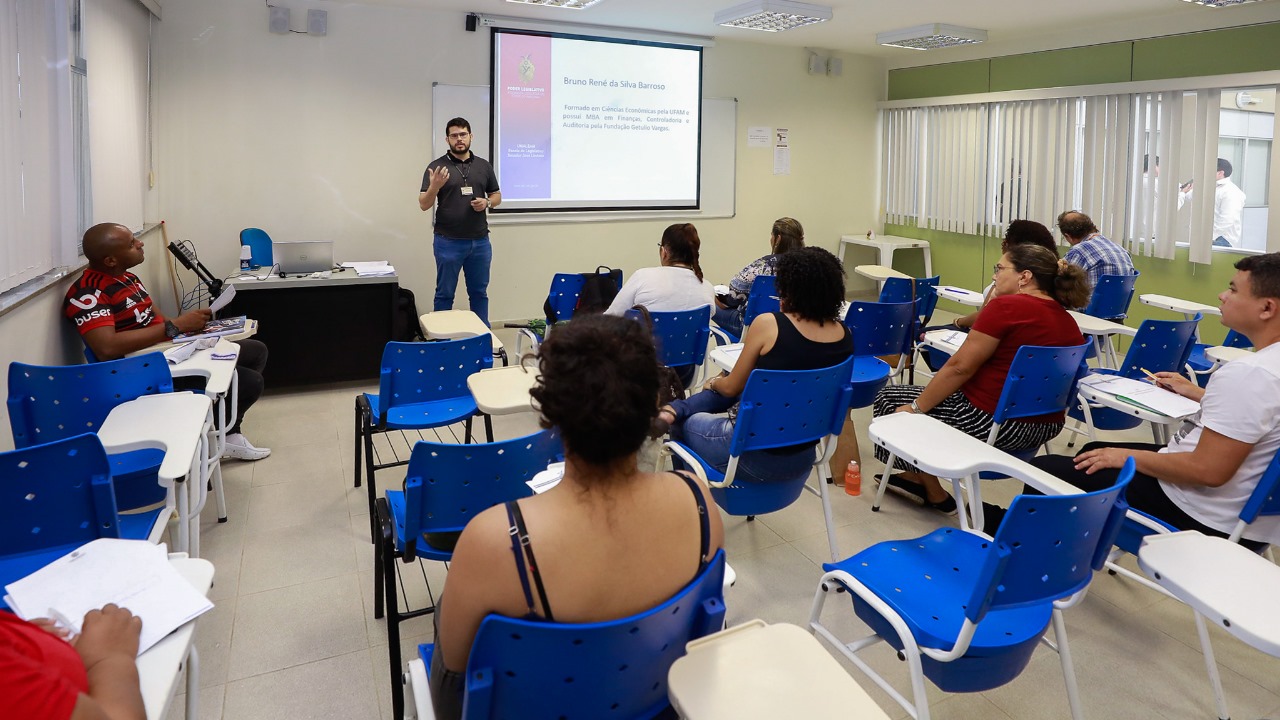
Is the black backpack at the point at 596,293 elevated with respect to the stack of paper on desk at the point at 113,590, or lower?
elevated

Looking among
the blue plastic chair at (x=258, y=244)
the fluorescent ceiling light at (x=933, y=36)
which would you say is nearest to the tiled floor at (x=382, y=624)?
the blue plastic chair at (x=258, y=244)

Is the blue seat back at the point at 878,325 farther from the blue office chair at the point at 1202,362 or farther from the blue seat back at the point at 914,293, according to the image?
the blue office chair at the point at 1202,362

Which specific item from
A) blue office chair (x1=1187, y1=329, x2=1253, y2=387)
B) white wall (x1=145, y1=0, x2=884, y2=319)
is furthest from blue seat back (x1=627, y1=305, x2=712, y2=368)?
white wall (x1=145, y1=0, x2=884, y2=319)

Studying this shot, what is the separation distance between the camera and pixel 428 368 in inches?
124

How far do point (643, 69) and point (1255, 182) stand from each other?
4.82m

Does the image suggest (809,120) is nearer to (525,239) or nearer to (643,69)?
(643,69)

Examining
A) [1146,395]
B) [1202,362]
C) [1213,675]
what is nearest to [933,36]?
[1202,362]

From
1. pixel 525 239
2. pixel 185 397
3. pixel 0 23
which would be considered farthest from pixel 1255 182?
pixel 0 23

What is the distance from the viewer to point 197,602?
50.0 inches

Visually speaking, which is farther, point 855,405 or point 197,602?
point 855,405

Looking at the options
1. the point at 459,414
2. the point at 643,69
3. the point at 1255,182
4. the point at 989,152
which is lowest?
the point at 459,414

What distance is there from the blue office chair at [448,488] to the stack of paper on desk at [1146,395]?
1.93m

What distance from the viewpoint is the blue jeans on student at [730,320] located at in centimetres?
522

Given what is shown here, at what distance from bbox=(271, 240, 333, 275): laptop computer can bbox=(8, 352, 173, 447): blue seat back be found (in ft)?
9.51
